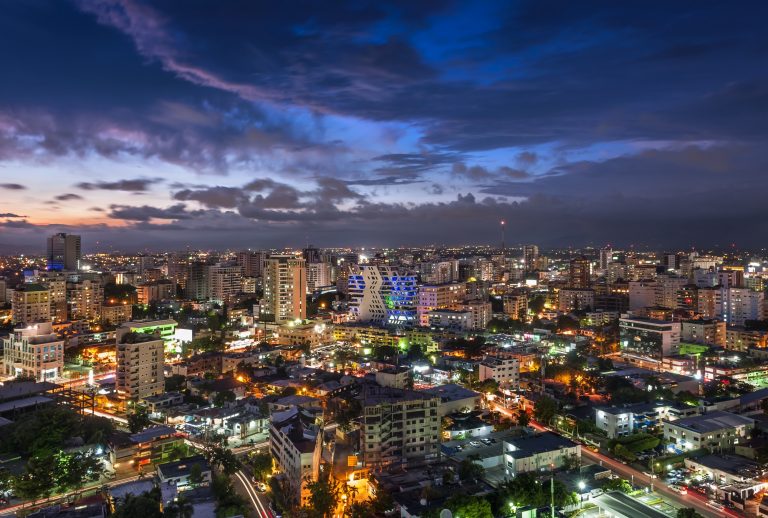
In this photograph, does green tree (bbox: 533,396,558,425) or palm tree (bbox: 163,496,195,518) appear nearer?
palm tree (bbox: 163,496,195,518)

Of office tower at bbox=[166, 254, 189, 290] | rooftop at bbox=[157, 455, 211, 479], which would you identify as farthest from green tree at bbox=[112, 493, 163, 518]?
office tower at bbox=[166, 254, 189, 290]

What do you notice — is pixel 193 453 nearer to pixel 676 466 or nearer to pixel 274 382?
pixel 274 382

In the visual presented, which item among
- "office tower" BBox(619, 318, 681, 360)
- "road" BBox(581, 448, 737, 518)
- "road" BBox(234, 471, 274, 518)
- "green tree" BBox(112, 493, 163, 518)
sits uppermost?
"office tower" BBox(619, 318, 681, 360)

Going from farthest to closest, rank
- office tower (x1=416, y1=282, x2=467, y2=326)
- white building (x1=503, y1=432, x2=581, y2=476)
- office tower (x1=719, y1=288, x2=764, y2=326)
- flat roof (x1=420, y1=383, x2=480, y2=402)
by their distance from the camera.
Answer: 1. office tower (x1=416, y1=282, x2=467, y2=326)
2. office tower (x1=719, y1=288, x2=764, y2=326)
3. flat roof (x1=420, y1=383, x2=480, y2=402)
4. white building (x1=503, y1=432, x2=581, y2=476)

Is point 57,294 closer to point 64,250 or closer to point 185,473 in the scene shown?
point 64,250

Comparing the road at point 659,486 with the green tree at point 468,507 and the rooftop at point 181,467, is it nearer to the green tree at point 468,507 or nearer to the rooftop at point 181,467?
the green tree at point 468,507

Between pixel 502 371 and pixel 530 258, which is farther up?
pixel 530 258

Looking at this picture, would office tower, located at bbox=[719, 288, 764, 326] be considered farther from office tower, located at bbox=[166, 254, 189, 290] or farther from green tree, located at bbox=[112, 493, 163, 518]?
office tower, located at bbox=[166, 254, 189, 290]

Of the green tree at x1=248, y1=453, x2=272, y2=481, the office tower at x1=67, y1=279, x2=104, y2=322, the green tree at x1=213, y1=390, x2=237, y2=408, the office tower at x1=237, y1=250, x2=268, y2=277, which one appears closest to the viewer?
the green tree at x1=248, y1=453, x2=272, y2=481

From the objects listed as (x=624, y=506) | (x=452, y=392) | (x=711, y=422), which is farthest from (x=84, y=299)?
(x=711, y=422)
